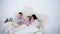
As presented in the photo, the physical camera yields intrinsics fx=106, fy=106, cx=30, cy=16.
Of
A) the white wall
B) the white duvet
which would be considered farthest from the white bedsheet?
the white wall

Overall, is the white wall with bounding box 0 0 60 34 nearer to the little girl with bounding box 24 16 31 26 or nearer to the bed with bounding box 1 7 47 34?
the bed with bounding box 1 7 47 34

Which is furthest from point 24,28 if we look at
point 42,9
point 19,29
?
point 42,9

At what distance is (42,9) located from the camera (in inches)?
59.7

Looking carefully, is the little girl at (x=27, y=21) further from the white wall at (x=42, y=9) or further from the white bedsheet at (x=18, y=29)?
the white wall at (x=42, y=9)

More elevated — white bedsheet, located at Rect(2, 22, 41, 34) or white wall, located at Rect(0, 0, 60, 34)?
white wall, located at Rect(0, 0, 60, 34)

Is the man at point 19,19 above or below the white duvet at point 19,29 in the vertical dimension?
above

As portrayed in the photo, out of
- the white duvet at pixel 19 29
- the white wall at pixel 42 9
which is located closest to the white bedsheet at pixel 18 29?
the white duvet at pixel 19 29

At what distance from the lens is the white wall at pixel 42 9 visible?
58.3 inches

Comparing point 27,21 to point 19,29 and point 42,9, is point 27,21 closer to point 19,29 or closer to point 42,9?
point 19,29

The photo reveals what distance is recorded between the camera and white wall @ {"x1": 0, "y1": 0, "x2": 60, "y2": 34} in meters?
1.48

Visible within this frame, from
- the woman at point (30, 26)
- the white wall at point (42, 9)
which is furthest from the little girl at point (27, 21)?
the white wall at point (42, 9)

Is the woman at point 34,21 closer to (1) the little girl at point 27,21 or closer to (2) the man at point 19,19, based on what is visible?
(1) the little girl at point 27,21

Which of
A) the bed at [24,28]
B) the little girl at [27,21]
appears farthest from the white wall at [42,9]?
the little girl at [27,21]

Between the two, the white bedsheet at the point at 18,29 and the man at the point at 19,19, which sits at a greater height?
the man at the point at 19,19
